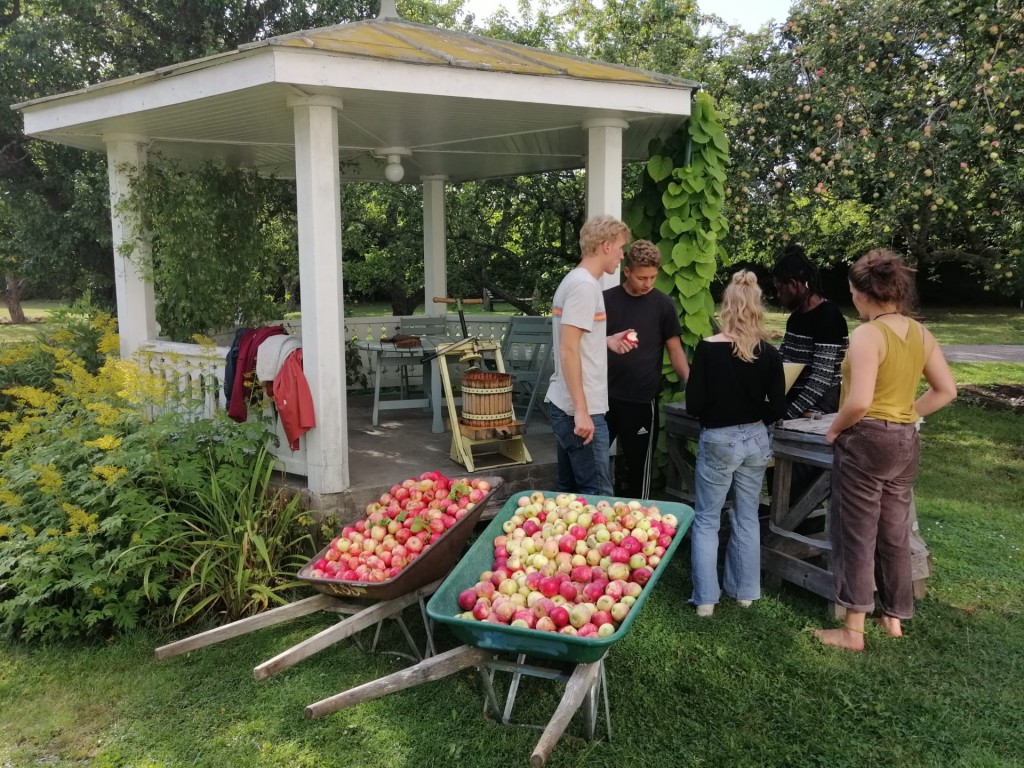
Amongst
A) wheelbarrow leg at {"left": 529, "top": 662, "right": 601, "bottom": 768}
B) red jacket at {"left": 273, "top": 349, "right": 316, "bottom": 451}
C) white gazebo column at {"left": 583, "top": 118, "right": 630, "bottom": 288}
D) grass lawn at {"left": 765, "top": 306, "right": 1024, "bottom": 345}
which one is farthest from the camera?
grass lawn at {"left": 765, "top": 306, "right": 1024, "bottom": 345}

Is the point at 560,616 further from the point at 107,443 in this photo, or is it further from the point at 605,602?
the point at 107,443

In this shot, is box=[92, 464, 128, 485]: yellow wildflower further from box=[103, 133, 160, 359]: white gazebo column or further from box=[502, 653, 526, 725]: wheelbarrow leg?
box=[502, 653, 526, 725]: wheelbarrow leg

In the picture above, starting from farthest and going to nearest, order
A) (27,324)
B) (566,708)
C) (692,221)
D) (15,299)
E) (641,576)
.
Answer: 1. (15,299)
2. (27,324)
3. (692,221)
4. (641,576)
5. (566,708)

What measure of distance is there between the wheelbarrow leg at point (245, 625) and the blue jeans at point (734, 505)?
186 centimetres

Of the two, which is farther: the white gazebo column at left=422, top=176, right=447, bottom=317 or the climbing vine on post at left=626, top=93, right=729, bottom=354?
the white gazebo column at left=422, top=176, right=447, bottom=317

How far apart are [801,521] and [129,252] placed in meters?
5.10

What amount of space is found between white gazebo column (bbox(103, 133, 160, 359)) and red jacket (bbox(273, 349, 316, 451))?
2.07 meters

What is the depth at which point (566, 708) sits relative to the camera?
2559 mm

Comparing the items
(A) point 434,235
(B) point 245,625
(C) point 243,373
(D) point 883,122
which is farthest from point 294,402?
(D) point 883,122

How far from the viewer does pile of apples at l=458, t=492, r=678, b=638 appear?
2.70 meters

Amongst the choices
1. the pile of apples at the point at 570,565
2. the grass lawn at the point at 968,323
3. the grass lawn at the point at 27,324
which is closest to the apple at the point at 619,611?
the pile of apples at the point at 570,565

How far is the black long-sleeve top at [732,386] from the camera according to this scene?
3.66m

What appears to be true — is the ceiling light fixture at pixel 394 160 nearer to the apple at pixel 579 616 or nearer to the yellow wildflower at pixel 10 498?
the yellow wildflower at pixel 10 498

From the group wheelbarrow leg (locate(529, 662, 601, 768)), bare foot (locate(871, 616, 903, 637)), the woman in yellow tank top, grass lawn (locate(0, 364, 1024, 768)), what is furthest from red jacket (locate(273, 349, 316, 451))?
bare foot (locate(871, 616, 903, 637))
